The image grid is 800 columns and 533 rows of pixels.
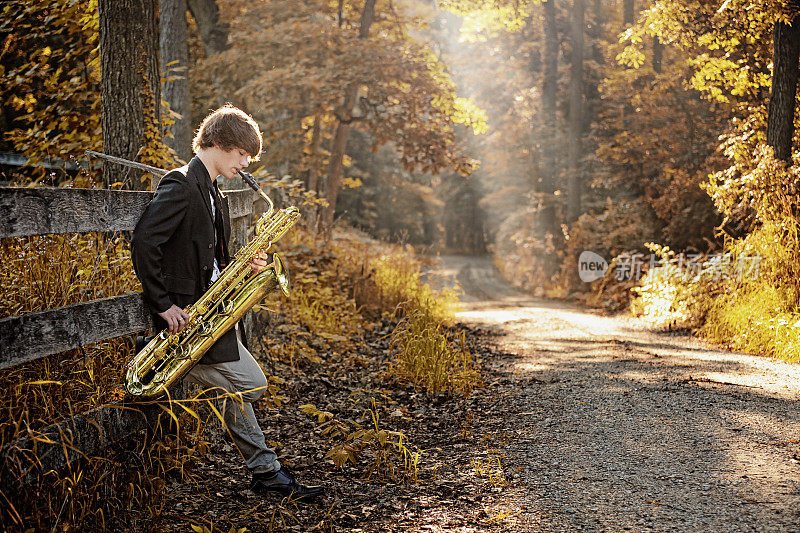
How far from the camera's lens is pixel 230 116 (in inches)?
140

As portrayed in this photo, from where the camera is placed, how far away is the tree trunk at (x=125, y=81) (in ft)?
17.4

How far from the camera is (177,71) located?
37.9 feet

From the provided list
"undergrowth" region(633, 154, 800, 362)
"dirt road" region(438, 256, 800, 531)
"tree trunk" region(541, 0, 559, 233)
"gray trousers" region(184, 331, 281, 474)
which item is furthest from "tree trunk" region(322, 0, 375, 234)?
"gray trousers" region(184, 331, 281, 474)

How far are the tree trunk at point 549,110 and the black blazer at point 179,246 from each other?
1929 centimetres

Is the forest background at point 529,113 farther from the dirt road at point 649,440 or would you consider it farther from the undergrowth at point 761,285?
the dirt road at point 649,440

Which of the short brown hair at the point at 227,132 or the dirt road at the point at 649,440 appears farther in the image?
the short brown hair at the point at 227,132

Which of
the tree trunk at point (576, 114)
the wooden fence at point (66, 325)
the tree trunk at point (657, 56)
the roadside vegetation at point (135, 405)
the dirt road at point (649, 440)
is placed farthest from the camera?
the tree trunk at point (576, 114)

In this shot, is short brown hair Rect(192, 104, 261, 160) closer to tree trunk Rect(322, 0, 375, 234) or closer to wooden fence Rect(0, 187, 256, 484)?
wooden fence Rect(0, 187, 256, 484)

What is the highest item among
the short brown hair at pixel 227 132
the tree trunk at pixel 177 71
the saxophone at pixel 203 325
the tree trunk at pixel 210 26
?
the tree trunk at pixel 210 26

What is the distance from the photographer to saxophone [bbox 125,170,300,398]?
3383 mm

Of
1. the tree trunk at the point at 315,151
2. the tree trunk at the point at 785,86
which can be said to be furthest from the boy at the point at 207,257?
the tree trunk at the point at 315,151

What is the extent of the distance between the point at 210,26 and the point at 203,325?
12.2 meters

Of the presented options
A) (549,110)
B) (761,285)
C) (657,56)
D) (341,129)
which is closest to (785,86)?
(761,285)

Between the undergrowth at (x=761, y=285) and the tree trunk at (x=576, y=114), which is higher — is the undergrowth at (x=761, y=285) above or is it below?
below
